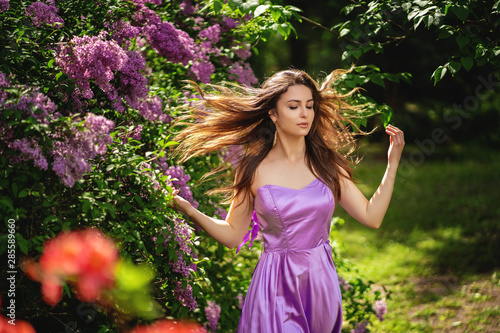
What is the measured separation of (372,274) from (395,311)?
3.78 feet

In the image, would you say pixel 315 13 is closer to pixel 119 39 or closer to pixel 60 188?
pixel 119 39

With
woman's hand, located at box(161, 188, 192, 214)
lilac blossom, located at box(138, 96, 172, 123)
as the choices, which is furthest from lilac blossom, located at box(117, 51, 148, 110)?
woman's hand, located at box(161, 188, 192, 214)

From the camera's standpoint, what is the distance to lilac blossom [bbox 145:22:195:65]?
11.1 ft

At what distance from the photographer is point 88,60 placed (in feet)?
8.31

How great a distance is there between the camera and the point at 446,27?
318cm

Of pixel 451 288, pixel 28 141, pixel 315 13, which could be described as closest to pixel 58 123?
pixel 28 141

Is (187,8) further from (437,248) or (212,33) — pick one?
(437,248)

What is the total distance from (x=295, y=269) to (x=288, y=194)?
0.37 metres

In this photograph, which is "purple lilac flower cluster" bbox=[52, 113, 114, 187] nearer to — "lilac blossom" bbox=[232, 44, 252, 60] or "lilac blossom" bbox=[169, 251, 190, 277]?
"lilac blossom" bbox=[169, 251, 190, 277]

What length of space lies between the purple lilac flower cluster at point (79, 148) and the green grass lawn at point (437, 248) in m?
1.59

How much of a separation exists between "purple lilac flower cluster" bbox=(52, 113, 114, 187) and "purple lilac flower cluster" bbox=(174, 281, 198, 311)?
90cm

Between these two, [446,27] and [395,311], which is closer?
[446,27]

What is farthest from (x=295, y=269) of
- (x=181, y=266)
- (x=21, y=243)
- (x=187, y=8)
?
(x=187, y=8)

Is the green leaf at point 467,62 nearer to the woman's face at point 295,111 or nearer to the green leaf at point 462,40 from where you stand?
the green leaf at point 462,40
